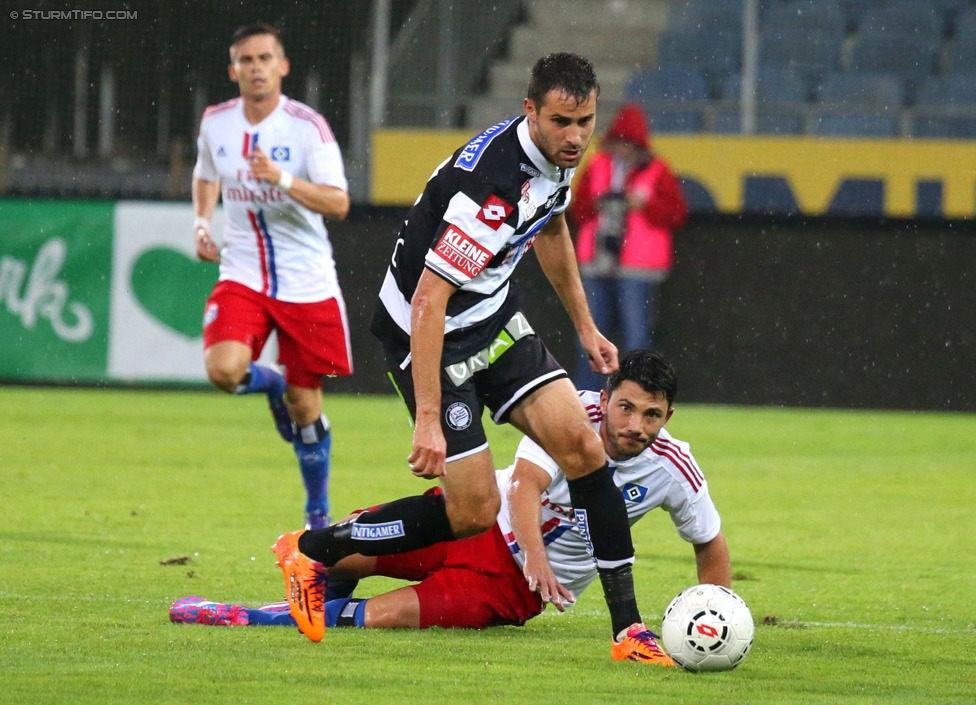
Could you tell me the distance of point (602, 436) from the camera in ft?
15.7

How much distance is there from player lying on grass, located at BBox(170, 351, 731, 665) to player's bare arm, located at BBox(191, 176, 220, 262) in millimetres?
2647

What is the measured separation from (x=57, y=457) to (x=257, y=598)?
4169 millimetres

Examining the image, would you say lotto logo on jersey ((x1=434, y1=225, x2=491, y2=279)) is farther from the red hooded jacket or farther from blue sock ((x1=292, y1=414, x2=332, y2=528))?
the red hooded jacket

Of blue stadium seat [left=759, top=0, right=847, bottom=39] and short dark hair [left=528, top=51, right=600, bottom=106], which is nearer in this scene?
short dark hair [left=528, top=51, right=600, bottom=106]

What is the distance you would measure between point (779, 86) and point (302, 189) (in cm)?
897

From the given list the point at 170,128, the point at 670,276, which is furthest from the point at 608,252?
the point at 170,128

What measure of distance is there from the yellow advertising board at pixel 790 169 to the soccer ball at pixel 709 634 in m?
9.78

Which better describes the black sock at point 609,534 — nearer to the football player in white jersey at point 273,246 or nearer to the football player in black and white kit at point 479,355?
the football player in black and white kit at point 479,355

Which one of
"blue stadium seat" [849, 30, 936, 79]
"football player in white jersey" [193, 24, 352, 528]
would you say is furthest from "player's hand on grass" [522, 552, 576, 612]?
"blue stadium seat" [849, 30, 936, 79]

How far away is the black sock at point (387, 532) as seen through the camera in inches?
185

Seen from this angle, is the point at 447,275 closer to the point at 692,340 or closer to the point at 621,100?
the point at 692,340

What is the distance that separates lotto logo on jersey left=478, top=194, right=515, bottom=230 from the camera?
4461 millimetres


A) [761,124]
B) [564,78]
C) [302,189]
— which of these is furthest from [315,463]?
[761,124]

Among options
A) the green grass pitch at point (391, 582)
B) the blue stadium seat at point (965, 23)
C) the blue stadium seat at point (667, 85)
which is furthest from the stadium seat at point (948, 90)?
the green grass pitch at point (391, 582)
